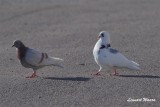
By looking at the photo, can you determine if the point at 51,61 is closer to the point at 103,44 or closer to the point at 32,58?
the point at 32,58

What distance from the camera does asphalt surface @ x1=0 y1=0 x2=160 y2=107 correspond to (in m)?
11.4

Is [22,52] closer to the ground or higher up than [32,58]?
higher up

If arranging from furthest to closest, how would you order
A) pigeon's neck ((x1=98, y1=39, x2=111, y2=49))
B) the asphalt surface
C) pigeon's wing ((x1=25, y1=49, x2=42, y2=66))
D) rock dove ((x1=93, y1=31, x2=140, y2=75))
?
1. pigeon's neck ((x1=98, y1=39, x2=111, y2=49))
2. pigeon's wing ((x1=25, y1=49, x2=42, y2=66))
3. rock dove ((x1=93, y1=31, x2=140, y2=75))
4. the asphalt surface

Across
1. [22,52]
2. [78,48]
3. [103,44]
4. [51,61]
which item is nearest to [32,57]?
[22,52]

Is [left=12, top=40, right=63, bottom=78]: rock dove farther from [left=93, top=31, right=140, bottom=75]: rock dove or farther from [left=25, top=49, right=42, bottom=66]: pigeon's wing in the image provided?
[left=93, top=31, right=140, bottom=75]: rock dove

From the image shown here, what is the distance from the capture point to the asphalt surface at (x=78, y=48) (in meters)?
11.4

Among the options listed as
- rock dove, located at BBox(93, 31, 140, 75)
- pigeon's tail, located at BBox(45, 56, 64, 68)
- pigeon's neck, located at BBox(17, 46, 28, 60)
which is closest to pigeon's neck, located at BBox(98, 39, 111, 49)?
rock dove, located at BBox(93, 31, 140, 75)

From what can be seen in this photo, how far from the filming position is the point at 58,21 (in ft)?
89.3

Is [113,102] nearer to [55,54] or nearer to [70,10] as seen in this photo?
[55,54]

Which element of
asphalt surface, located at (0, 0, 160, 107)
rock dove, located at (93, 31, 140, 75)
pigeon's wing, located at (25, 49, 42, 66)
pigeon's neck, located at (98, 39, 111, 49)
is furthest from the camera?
pigeon's neck, located at (98, 39, 111, 49)

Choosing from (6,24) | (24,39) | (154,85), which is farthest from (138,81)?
(6,24)

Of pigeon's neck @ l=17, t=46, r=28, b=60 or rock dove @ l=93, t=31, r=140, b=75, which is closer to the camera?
rock dove @ l=93, t=31, r=140, b=75

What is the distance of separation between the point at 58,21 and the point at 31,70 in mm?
12633

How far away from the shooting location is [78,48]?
18.8 metres
